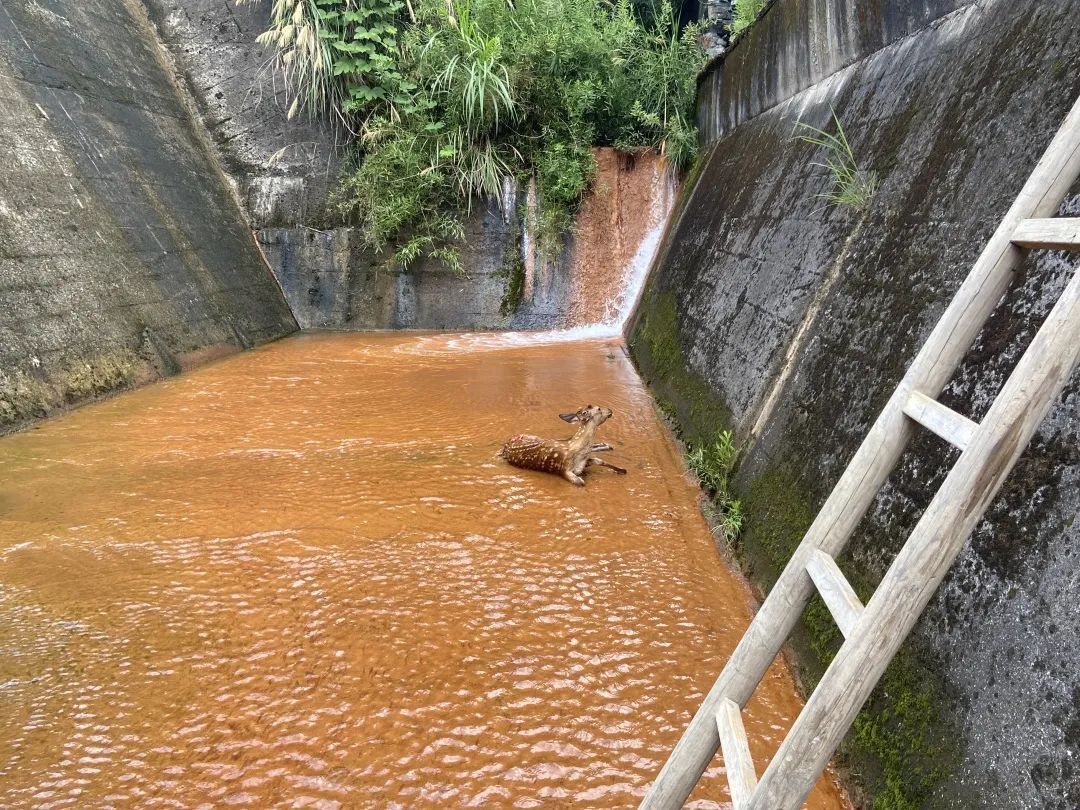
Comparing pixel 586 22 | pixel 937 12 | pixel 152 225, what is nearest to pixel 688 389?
pixel 937 12

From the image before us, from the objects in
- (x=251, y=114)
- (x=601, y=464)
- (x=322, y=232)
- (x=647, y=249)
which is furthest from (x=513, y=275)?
(x=601, y=464)

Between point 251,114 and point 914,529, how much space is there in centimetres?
903

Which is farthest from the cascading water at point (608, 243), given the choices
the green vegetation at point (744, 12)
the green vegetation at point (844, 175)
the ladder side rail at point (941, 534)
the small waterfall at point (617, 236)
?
the ladder side rail at point (941, 534)

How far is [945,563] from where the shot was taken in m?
1.03

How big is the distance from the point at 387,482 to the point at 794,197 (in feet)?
8.78

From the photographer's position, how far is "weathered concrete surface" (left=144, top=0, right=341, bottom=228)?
26.8ft

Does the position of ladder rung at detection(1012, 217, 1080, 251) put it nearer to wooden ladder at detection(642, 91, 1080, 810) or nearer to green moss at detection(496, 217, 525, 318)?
wooden ladder at detection(642, 91, 1080, 810)

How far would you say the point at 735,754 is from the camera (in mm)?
1199

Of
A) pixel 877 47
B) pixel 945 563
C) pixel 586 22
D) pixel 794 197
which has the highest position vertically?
pixel 586 22

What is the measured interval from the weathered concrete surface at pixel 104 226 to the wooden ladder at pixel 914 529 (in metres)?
4.70

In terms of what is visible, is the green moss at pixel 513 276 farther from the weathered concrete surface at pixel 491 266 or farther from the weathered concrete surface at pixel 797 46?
the weathered concrete surface at pixel 797 46

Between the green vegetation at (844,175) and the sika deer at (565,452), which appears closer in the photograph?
the green vegetation at (844,175)

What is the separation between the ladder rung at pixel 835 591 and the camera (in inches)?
43.4

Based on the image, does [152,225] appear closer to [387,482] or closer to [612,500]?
[387,482]
